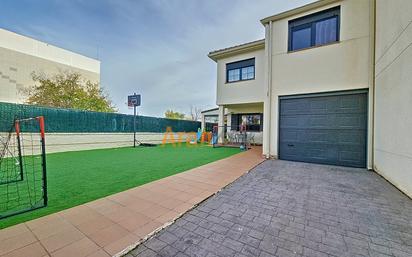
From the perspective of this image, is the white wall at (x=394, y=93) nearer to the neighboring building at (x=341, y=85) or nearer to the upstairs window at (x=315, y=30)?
the neighboring building at (x=341, y=85)

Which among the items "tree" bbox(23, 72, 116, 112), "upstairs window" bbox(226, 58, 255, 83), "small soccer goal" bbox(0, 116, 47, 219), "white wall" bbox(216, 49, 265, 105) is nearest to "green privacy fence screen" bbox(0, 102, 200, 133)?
"small soccer goal" bbox(0, 116, 47, 219)

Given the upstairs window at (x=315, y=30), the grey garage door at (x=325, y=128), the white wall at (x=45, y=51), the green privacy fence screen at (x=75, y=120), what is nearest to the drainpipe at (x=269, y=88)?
the grey garage door at (x=325, y=128)

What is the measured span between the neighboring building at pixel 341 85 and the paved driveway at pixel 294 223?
136 cm

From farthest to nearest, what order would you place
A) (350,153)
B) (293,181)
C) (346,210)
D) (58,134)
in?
(58,134) < (350,153) < (293,181) < (346,210)

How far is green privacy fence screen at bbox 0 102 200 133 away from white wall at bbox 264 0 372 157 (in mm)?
8620

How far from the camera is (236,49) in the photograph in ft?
35.8

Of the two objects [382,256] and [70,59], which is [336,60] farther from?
[70,59]

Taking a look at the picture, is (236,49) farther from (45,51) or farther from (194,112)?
(45,51)

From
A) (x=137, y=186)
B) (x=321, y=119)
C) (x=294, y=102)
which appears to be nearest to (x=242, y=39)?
(x=294, y=102)

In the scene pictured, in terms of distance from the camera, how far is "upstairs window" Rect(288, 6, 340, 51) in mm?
6027

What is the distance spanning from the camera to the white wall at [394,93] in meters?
3.36

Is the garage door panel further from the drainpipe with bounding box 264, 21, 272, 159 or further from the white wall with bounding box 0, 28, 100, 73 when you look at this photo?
the white wall with bounding box 0, 28, 100, 73

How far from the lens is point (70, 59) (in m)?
25.9

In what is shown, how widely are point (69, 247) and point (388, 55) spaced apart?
7.19m
